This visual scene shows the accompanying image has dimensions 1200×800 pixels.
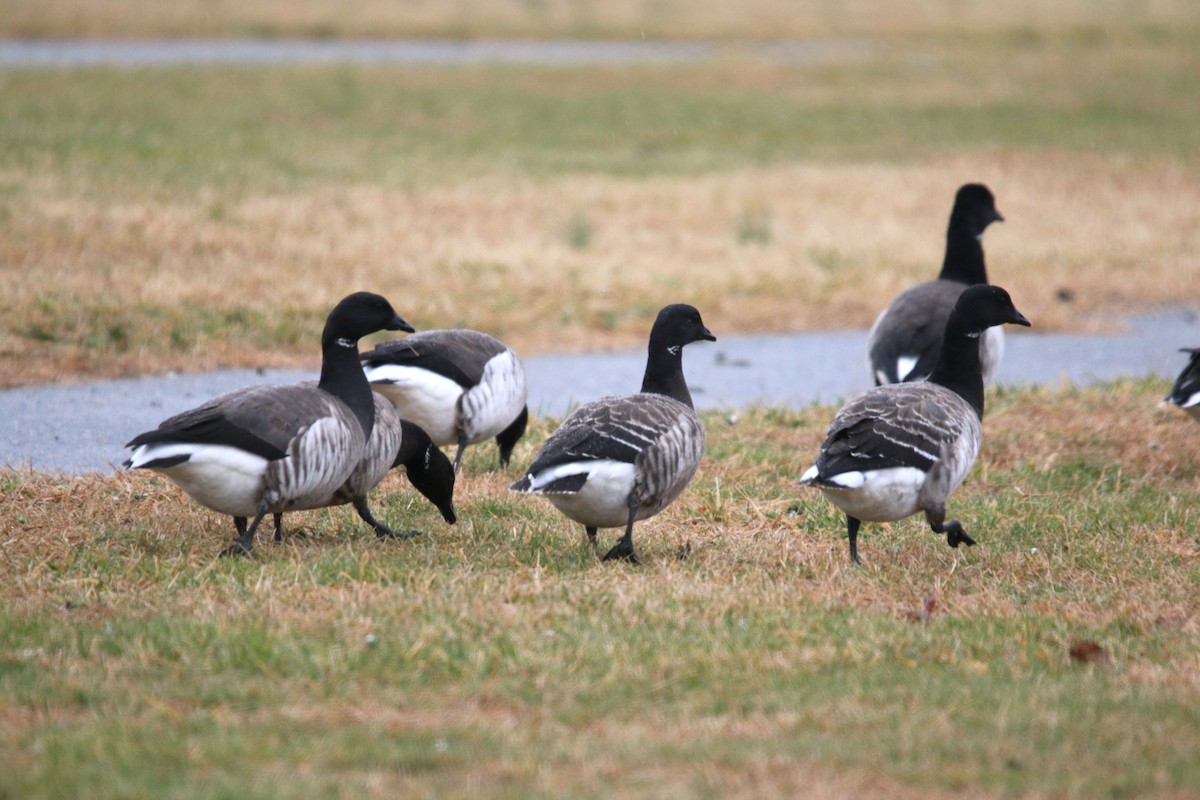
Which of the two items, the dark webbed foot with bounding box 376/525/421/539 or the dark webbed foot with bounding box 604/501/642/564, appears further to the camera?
the dark webbed foot with bounding box 376/525/421/539

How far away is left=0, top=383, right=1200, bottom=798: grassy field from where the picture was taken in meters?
4.11

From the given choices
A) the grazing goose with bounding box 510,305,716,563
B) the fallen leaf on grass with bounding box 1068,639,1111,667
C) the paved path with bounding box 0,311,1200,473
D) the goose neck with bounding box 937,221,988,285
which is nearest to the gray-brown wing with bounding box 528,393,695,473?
the grazing goose with bounding box 510,305,716,563

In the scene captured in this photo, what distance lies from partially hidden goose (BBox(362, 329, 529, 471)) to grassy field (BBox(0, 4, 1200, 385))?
2.93m

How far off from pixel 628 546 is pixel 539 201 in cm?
1134

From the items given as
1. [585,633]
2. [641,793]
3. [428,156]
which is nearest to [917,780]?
[641,793]

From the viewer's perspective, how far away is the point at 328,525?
7.13m

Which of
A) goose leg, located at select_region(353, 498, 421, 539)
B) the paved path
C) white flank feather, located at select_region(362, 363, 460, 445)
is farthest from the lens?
the paved path

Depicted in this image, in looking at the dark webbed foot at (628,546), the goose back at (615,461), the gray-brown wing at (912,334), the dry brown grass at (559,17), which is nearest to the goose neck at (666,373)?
the goose back at (615,461)

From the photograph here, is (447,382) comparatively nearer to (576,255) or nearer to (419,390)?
(419,390)

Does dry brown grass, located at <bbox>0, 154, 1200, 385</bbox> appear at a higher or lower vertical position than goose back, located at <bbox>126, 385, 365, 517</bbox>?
higher

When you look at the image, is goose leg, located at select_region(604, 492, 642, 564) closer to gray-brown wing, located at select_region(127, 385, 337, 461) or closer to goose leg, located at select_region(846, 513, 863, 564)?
goose leg, located at select_region(846, 513, 863, 564)

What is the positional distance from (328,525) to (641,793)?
3.55m

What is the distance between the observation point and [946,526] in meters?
6.50

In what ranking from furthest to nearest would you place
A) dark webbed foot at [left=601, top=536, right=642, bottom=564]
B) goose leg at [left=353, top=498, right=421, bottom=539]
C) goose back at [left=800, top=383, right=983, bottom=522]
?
goose leg at [left=353, top=498, right=421, bottom=539], dark webbed foot at [left=601, top=536, right=642, bottom=564], goose back at [left=800, top=383, right=983, bottom=522]
